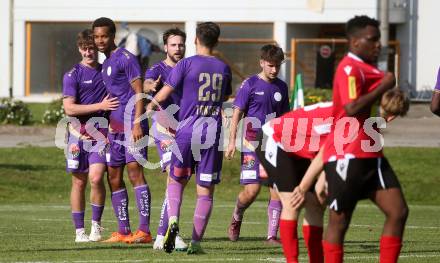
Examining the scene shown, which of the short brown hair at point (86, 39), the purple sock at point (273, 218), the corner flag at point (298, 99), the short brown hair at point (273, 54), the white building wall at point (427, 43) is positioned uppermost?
the white building wall at point (427, 43)

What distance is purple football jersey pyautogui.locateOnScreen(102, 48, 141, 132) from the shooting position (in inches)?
488

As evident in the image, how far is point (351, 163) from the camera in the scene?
8680mm

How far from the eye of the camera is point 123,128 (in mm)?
12617

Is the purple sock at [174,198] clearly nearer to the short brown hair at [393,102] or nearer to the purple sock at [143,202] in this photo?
the purple sock at [143,202]

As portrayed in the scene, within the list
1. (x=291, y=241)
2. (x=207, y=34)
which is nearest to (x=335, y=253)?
(x=291, y=241)

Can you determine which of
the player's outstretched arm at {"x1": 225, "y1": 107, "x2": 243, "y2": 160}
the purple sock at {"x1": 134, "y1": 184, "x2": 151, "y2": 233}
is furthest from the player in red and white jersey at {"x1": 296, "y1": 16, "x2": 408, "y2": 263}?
the purple sock at {"x1": 134, "y1": 184, "x2": 151, "y2": 233}

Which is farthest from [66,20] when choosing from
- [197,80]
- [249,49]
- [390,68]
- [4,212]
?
[197,80]

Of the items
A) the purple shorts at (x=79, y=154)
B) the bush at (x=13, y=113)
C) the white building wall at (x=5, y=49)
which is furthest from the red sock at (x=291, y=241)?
the white building wall at (x=5, y=49)

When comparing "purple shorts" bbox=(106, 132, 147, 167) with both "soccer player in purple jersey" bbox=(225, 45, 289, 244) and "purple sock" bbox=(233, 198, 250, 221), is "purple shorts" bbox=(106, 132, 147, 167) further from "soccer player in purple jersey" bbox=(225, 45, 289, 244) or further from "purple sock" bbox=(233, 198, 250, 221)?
"purple sock" bbox=(233, 198, 250, 221)

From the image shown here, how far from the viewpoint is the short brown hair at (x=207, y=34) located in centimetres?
1123

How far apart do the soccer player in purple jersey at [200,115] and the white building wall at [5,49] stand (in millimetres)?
31294

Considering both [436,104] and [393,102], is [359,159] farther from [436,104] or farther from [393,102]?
[436,104]

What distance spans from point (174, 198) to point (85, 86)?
2.05 meters

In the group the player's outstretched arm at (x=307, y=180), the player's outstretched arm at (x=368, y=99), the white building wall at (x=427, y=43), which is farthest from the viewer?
the white building wall at (x=427, y=43)
